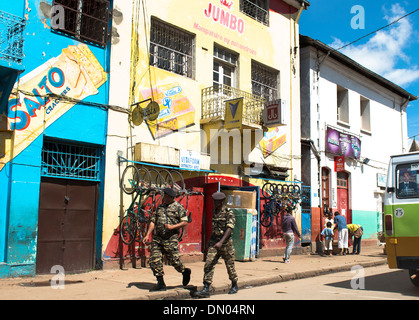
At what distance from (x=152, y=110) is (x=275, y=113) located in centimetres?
497

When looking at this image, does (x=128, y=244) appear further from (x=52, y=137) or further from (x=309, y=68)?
(x=309, y=68)

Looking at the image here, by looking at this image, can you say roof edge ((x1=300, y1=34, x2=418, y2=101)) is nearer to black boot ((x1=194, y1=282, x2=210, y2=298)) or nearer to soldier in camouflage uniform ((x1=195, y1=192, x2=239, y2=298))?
soldier in camouflage uniform ((x1=195, y1=192, x2=239, y2=298))

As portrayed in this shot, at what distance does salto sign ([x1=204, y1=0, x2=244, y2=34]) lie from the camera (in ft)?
48.7

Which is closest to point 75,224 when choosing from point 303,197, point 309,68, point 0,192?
point 0,192

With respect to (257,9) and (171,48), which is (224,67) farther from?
(257,9)

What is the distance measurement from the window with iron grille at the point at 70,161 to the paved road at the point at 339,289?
4985mm

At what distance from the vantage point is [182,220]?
8180mm

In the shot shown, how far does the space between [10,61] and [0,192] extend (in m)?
2.81

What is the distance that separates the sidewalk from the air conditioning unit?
480 cm

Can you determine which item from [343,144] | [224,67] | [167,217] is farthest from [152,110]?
[343,144]

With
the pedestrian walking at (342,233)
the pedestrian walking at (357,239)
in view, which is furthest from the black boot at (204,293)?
the pedestrian walking at (357,239)

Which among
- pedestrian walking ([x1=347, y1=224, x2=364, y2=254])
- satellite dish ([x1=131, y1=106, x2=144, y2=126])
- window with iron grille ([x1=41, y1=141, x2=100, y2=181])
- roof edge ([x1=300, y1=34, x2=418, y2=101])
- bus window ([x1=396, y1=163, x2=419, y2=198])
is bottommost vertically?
pedestrian walking ([x1=347, y1=224, x2=364, y2=254])

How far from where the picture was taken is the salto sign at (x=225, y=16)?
48.7 ft

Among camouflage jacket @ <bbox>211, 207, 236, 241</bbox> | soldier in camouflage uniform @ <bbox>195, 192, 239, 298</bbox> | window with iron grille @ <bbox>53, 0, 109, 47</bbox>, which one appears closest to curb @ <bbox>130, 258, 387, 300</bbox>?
soldier in camouflage uniform @ <bbox>195, 192, 239, 298</bbox>
